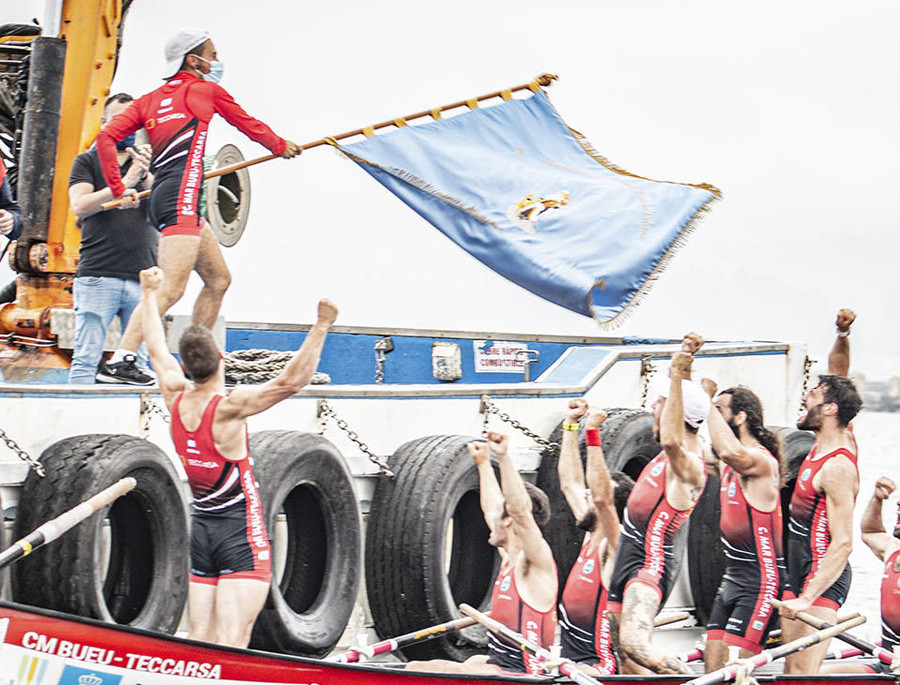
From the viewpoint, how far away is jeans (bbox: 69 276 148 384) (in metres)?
8.92

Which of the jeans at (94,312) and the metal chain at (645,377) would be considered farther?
the metal chain at (645,377)

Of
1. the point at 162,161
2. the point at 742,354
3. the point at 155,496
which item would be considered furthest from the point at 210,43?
the point at 742,354

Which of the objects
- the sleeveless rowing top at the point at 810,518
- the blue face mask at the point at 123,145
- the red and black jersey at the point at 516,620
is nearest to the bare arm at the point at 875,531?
the sleeveless rowing top at the point at 810,518

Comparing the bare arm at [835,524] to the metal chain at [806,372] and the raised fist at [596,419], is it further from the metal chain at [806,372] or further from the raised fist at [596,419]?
the metal chain at [806,372]

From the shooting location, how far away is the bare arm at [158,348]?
23.2 feet

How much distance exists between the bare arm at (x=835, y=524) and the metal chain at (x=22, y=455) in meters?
4.25

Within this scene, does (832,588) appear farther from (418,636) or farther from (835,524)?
(418,636)

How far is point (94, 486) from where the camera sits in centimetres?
723

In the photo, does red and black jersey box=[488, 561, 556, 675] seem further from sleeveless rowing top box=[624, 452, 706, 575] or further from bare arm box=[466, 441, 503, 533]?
sleeveless rowing top box=[624, 452, 706, 575]

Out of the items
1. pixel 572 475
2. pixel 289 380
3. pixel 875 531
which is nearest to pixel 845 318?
pixel 875 531

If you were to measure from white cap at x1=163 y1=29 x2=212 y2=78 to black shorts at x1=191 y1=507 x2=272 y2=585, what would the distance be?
10.2 ft

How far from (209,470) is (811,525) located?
13.3 ft

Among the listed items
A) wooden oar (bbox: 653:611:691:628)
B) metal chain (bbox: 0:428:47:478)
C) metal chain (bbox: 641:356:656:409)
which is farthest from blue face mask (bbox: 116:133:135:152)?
wooden oar (bbox: 653:611:691:628)

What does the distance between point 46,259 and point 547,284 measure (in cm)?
374
